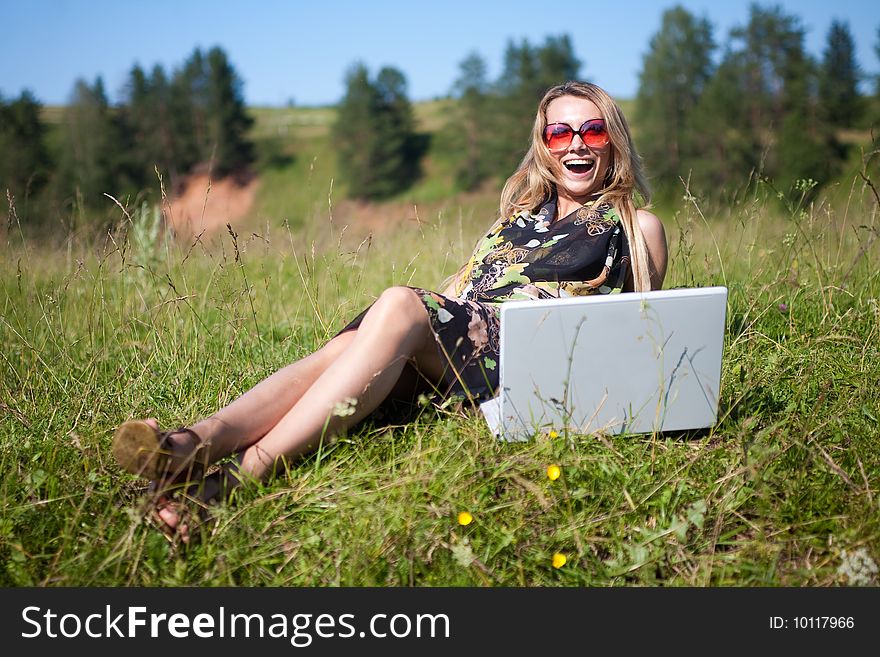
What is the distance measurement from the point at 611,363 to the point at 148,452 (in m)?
1.22

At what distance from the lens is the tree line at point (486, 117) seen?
29719 millimetres

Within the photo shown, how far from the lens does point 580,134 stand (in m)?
2.69

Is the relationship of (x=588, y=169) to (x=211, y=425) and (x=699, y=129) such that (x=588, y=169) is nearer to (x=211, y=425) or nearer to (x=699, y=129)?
(x=211, y=425)

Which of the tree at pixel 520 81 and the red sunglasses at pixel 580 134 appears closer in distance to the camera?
the red sunglasses at pixel 580 134

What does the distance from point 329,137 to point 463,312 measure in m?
50.6

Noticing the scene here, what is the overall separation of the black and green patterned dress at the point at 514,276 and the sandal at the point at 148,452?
0.69m

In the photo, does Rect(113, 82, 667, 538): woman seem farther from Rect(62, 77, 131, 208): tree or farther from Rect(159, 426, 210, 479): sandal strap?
Rect(62, 77, 131, 208): tree

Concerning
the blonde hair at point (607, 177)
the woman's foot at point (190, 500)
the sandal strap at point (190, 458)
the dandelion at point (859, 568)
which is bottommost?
the dandelion at point (859, 568)

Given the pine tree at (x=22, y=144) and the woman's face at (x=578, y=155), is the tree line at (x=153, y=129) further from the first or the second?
the woman's face at (x=578, y=155)

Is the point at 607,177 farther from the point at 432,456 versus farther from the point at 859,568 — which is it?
the point at 859,568

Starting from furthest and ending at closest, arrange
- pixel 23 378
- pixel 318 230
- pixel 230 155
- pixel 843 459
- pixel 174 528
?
pixel 230 155 < pixel 318 230 < pixel 23 378 < pixel 843 459 < pixel 174 528

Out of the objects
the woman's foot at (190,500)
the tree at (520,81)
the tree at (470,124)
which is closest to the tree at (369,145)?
the tree at (470,124)
